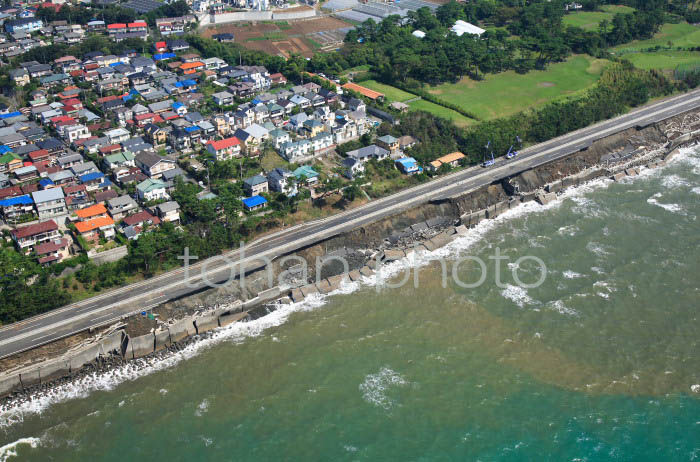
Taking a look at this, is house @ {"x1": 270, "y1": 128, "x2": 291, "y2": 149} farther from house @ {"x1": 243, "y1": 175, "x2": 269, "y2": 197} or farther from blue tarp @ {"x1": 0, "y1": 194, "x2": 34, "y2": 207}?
blue tarp @ {"x1": 0, "y1": 194, "x2": 34, "y2": 207}

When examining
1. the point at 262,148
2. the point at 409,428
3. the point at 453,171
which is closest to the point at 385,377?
the point at 409,428

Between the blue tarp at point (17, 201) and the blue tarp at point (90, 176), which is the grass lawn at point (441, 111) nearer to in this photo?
the blue tarp at point (90, 176)

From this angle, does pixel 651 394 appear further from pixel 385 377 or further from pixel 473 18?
pixel 473 18

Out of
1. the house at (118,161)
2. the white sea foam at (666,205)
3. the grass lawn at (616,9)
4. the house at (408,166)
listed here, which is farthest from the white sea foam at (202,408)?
the grass lawn at (616,9)

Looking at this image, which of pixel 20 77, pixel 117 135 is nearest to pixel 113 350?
pixel 117 135

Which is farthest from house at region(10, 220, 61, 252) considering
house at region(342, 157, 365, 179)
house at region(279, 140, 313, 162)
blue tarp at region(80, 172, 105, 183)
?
house at region(342, 157, 365, 179)

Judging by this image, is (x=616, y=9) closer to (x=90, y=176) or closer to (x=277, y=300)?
(x=277, y=300)
